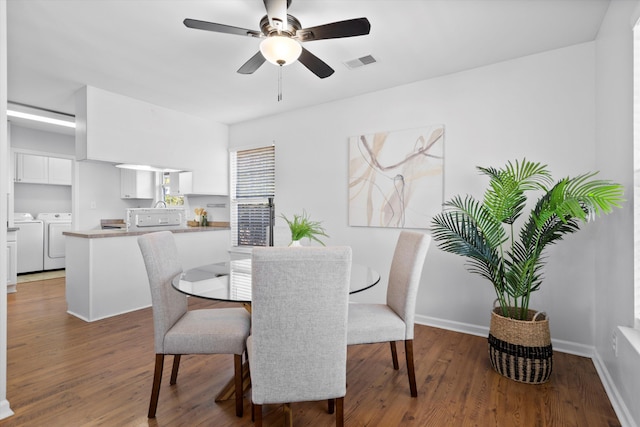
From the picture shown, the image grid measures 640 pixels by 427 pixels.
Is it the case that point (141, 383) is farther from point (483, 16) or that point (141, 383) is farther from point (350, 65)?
point (483, 16)

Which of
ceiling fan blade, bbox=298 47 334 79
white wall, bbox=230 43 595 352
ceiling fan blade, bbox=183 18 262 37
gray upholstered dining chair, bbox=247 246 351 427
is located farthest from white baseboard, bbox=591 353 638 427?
ceiling fan blade, bbox=183 18 262 37

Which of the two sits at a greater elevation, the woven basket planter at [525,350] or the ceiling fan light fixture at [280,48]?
the ceiling fan light fixture at [280,48]

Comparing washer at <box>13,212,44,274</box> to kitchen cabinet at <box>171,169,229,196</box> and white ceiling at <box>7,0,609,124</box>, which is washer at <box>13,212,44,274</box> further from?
kitchen cabinet at <box>171,169,229,196</box>

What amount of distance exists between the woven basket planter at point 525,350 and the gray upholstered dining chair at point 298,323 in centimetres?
138

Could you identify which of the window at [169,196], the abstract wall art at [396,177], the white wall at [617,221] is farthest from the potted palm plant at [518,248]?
the window at [169,196]

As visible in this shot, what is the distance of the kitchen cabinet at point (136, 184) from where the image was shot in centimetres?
529

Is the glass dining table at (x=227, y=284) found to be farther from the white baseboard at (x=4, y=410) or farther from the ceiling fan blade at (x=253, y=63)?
the ceiling fan blade at (x=253, y=63)

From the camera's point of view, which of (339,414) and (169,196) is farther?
(169,196)

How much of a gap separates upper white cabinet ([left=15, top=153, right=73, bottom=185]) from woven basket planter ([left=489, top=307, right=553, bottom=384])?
257 inches

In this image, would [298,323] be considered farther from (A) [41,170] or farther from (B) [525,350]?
(A) [41,170]

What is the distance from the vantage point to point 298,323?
1359 mm

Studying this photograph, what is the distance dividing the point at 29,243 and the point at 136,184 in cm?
213

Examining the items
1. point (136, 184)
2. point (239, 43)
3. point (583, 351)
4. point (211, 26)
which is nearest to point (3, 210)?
point (211, 26)

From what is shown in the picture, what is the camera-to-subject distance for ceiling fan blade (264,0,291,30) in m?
1.90
